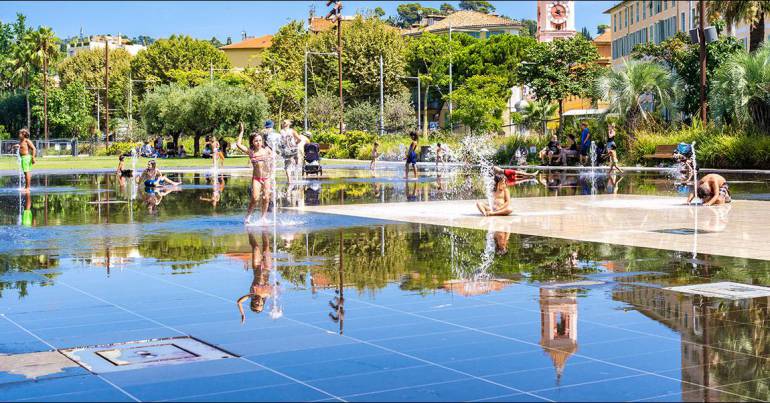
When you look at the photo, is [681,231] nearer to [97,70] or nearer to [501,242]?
[501,242]

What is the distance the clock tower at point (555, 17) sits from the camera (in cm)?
11688

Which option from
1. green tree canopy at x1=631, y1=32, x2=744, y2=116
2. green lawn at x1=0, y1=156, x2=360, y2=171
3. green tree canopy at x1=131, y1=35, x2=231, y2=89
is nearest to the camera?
green tree canopy at x1=631, y1=32, x2=744, y2=116

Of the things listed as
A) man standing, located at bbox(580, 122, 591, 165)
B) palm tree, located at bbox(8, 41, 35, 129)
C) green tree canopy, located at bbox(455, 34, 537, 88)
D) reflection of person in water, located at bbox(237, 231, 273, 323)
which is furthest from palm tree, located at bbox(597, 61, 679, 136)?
palm tree, located at bbox(8, 41, 35, 129)

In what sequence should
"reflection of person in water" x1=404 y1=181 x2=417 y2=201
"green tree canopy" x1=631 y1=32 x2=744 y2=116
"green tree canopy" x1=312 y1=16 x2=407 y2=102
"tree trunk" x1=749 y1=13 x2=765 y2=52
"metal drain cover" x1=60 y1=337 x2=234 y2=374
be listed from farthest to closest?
"green tree canopy" x1=312 y1=16 x2=407 y2=102 < "green tree canopy" x1=631 y1=32 x2=744 y2=116 < "tree trunk" x1=749 y1=13 x2=765 y2=52 < "reflection of person in water" x1=404 y1=181 x2=417 y2=201 < "metal drain cover" x1=60 y1=337 x2=234 y2=374

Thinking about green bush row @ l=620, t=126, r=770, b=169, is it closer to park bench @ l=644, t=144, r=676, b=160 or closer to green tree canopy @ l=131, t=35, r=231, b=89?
park bench @ l=644, t=144, r=676, b=160

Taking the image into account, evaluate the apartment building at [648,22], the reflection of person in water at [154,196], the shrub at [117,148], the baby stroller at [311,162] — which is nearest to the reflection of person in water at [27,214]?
the reflection of person in water at [154,196]

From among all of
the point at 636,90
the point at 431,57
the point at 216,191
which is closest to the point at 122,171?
the point at 216,191

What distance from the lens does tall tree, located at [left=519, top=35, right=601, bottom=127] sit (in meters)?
53.1

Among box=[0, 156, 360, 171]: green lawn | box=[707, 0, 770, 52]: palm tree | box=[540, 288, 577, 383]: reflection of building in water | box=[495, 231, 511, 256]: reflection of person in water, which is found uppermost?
box=[707, 0, 770, 52]: palm tree

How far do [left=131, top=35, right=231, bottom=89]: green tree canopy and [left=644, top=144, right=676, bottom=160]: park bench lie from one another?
68341mm

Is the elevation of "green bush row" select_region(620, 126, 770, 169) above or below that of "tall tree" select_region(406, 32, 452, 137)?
below

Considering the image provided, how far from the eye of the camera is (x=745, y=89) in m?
38.2

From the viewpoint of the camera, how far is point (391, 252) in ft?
42.7

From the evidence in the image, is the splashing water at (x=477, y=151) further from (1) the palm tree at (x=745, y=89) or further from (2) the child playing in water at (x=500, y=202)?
(2) the child playing in water at (x=500, y=202)
